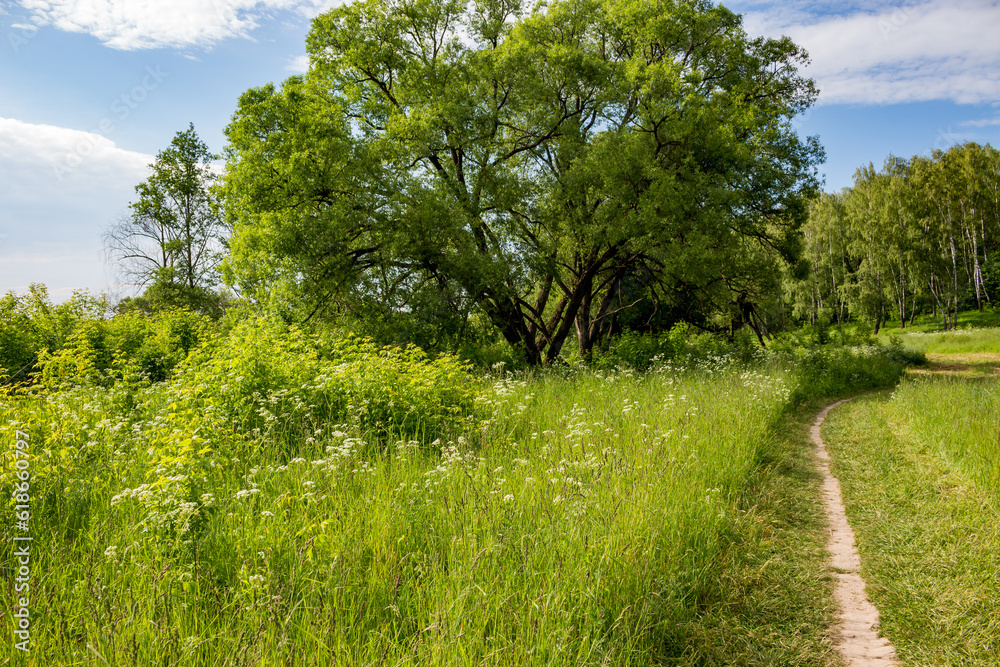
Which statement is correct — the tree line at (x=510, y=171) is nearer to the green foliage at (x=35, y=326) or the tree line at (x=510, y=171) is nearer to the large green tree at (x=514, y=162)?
the large green tree at (x=514, y=162)

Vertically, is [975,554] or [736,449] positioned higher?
[736,449]

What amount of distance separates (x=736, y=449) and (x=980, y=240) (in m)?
51.7

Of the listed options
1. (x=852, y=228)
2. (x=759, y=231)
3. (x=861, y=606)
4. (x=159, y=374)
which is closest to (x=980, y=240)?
(x=852, y=228)

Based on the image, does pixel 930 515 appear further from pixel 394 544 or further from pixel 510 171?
pixel 510 171

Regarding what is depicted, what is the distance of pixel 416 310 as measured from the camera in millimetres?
15414

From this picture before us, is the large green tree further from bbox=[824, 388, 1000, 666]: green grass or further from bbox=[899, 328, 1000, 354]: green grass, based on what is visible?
bbox=[899, 328, 1000, 354]: green grass

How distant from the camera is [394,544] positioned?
12.4 feet

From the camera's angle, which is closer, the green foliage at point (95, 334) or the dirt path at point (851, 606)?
the dirt path at point (851, 606)

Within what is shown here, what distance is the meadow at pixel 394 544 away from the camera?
2873 mm

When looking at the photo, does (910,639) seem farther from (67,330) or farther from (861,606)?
(67,330)

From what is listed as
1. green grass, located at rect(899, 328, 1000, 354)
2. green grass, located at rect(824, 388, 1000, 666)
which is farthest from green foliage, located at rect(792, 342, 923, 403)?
green grass, located at rect(899, 328, 1000, 354)

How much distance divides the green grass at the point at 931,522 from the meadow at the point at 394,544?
57cm

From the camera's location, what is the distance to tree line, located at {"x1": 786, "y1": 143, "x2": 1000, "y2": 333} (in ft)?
133

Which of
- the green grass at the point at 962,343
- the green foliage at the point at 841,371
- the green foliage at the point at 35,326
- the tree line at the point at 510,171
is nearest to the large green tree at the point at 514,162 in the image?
the tree line at the point at 510,171
